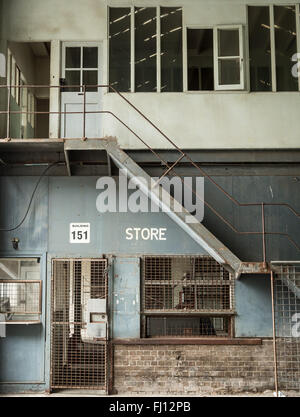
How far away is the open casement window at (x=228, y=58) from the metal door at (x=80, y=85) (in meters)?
2.62

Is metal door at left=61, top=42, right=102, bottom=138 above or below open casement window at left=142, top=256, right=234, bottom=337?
above

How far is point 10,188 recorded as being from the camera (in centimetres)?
1024

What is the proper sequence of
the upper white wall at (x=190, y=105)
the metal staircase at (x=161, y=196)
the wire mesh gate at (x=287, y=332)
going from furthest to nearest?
the upper white wall at (x=190, y=105)
the wire mesh gate at (x=287, y=332)
the metal staircase at (x=161, y=196)

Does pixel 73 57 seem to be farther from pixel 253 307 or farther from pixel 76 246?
pixel 253 307

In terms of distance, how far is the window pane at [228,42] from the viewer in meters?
10.5

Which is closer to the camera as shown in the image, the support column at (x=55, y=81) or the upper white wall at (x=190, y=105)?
the upper white wall at (x=190, y=105)

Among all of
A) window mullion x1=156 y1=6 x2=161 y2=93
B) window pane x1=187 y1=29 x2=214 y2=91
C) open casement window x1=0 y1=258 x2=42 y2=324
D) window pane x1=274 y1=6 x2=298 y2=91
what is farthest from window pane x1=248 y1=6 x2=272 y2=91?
open casement window x1=0 y1=258 x2=42 y2=324

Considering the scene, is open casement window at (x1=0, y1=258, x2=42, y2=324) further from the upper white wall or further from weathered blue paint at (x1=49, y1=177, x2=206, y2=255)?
the upper white wall

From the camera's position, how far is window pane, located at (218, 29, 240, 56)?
34.5ft

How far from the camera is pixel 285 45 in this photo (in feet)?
34.8

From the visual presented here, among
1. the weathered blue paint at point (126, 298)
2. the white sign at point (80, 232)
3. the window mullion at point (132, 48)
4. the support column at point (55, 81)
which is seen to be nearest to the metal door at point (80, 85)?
the support column at point (55, 81)

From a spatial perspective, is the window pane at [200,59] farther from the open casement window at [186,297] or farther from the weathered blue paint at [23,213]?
the weathered blue paint at [23,213]

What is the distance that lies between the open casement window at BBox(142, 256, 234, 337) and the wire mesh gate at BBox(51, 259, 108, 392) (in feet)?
3.17

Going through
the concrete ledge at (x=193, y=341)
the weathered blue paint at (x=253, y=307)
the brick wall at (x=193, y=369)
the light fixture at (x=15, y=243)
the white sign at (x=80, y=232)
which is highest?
the white sign at (x=80, y=232)
